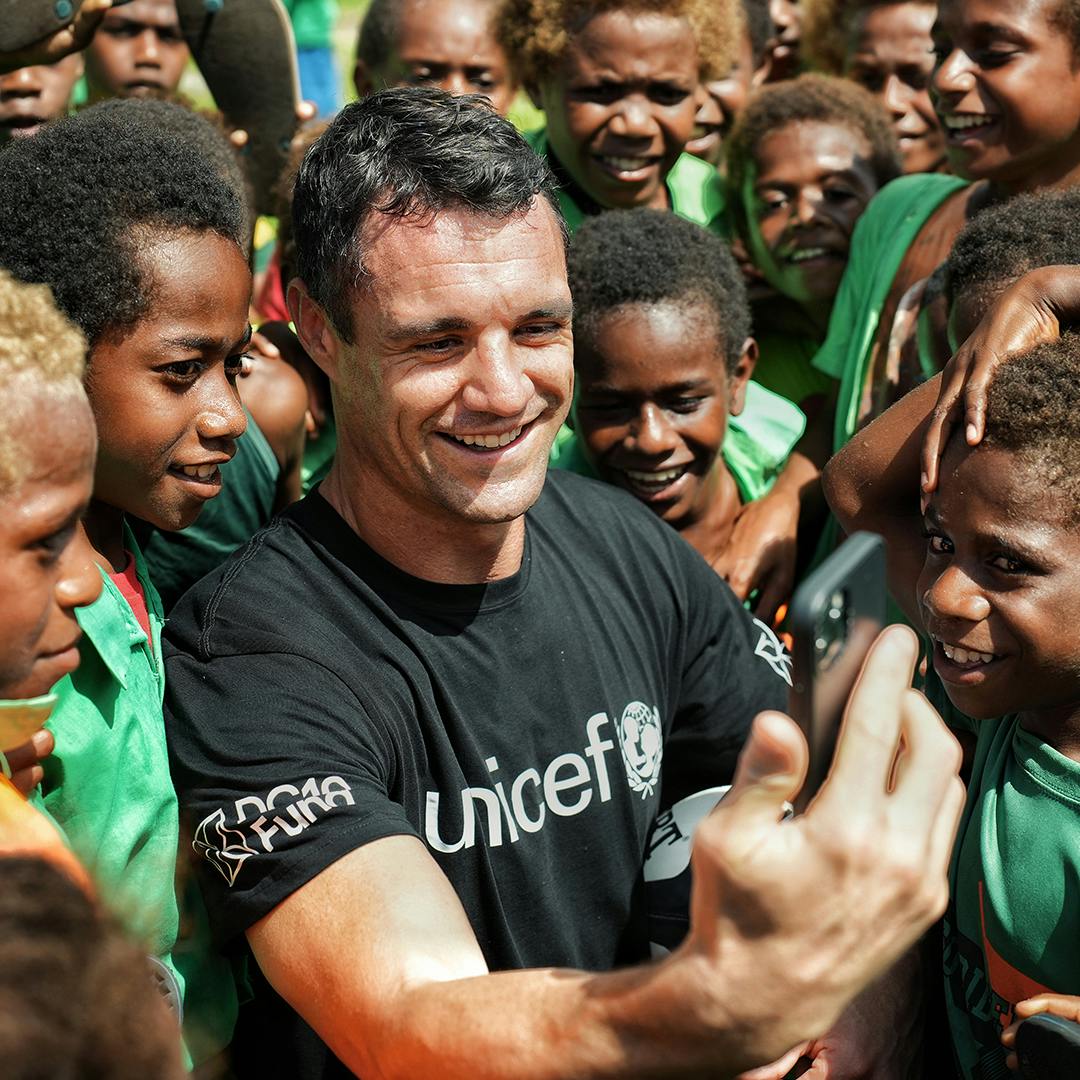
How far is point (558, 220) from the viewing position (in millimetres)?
2525

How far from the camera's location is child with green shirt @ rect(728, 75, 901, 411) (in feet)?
14.6

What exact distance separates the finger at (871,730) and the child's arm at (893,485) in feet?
4.10

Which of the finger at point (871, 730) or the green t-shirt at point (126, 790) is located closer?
the finger at point (871, 730)

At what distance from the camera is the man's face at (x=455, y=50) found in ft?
17.3

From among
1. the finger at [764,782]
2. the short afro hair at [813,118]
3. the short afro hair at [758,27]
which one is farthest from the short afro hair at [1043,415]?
the short afro hair at [758,27]

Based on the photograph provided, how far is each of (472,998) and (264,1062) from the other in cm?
76

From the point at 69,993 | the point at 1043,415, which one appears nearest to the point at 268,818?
the point at 69,993

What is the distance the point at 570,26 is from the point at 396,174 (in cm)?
246

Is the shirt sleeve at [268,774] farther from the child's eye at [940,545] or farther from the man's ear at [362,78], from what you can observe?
the man's ear at [362,78]

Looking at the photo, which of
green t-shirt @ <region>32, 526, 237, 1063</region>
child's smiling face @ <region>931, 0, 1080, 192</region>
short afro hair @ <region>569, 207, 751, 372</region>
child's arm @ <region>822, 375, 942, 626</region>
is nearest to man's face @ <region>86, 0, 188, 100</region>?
short afro hair @ <region>569, 207, 751, 372</region>

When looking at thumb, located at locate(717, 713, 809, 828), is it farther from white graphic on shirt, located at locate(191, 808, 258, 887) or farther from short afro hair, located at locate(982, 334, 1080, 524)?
short afro hair, located at locate(982, 334, 1080, 524)

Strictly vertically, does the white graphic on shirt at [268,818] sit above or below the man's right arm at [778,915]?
below

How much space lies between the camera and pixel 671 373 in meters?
3.60

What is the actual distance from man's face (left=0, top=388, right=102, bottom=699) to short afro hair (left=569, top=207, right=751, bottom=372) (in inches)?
76.6
